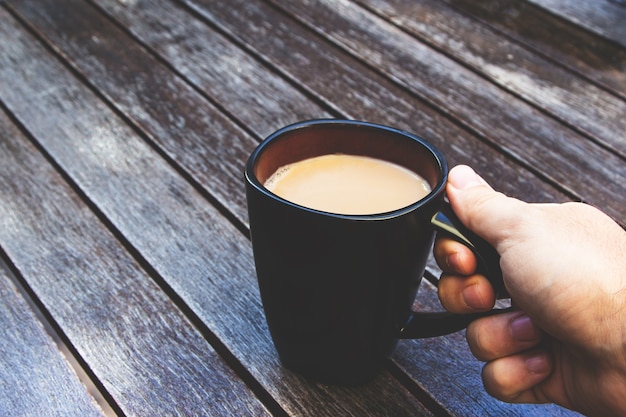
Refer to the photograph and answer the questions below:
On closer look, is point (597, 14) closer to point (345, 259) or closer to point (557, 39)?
point (557, 39)

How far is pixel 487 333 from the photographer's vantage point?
0.59 meters

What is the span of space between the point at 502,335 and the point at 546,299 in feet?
0.19

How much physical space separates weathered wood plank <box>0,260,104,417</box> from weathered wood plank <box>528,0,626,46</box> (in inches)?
43.5

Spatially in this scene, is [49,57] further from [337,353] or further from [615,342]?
[615,342]

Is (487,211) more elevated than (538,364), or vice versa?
(487,211)

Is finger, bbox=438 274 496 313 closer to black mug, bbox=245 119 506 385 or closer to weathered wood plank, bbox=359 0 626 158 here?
black mug, bbox=245 119 506 385

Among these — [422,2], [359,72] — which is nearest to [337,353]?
[359,72]

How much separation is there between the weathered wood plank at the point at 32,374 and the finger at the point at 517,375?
1.19 ft

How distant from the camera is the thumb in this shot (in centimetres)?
57

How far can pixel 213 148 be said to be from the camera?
0.94 meters

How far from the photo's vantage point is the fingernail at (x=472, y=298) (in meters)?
0.56

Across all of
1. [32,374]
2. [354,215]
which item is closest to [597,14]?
[354,215]

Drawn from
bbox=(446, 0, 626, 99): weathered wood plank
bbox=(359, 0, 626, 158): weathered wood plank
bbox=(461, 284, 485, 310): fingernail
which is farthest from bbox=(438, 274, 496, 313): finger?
bbox=(446, 0, 626, 99): weathered wood plank

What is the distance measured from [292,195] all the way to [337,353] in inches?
6.0
